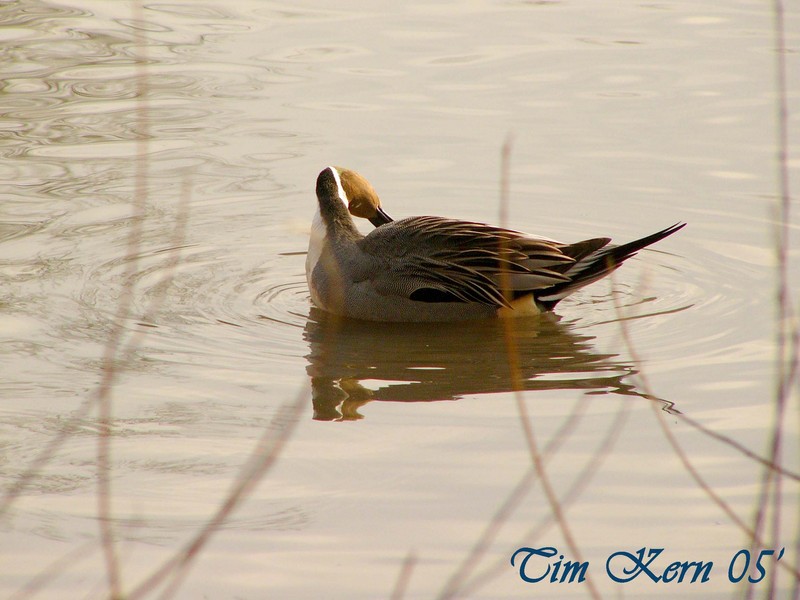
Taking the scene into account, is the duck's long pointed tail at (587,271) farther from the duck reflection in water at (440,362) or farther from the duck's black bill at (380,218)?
the duck's black bill at (380,218)

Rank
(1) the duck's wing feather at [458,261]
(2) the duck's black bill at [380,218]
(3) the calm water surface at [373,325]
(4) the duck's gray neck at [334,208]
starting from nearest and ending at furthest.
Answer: (3) the calm water surface at [373,325], (1) the duck's wing feather at [458,261], (4) the duck's gray neck at [334,208], (2) the duck's black bill at [380,218]

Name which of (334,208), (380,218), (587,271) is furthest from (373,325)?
(587,271)

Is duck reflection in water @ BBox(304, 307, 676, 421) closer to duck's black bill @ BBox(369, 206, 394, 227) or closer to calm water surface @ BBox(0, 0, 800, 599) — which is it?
calm water surface @ BBox(0, 0, 800, 599)

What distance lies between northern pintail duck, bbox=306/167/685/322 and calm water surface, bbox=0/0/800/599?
0.17 meters

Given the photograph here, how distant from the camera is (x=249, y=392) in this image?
20.0 feet

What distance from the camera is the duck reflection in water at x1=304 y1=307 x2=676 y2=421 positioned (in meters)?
6.18

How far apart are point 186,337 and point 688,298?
123 inches

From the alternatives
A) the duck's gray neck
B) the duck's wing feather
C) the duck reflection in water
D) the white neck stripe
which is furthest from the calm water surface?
the white neck stripe

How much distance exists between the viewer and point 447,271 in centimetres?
725

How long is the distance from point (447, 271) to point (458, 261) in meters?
0.10

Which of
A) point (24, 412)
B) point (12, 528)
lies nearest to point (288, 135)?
point (24, 412)

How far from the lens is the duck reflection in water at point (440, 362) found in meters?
6.18

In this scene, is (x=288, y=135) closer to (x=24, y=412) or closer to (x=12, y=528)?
(x=24, y=412)

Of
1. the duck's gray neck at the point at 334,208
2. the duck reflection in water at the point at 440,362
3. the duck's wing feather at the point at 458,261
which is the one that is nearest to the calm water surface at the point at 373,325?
the duck reflection in water at the point at 440,362
